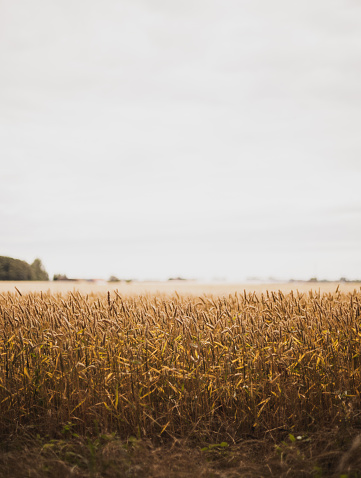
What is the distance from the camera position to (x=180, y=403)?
4129 mm

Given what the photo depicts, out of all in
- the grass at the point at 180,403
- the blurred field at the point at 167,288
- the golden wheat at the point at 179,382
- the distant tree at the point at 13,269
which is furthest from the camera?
the distant tree at the point at 13,269

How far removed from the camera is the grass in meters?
3.41

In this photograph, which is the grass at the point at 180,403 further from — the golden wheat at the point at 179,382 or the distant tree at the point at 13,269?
the distant tree at the point at 13,269

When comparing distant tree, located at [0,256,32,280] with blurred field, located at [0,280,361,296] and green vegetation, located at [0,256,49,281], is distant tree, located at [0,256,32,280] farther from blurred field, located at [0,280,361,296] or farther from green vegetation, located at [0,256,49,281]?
blurred field, located at [0,280,361,296]

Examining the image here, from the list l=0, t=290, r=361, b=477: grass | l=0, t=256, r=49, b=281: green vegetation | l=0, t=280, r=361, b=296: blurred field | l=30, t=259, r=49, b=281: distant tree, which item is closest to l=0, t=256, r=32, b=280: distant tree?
l=0, t=256, r=49, b=281: green vegetation

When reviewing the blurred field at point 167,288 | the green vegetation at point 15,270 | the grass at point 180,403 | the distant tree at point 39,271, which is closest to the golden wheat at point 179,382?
the grass at point 180,403

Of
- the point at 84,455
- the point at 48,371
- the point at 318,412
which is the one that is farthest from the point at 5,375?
the point at 318,412

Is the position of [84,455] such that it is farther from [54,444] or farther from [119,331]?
[119,331]

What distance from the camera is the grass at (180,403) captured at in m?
3.41

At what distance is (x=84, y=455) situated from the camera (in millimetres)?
3490

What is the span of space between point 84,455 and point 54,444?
0.34m

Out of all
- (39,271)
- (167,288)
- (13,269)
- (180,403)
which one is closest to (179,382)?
(180,403)

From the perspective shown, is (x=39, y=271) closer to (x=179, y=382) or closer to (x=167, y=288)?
(x=167, y=288)

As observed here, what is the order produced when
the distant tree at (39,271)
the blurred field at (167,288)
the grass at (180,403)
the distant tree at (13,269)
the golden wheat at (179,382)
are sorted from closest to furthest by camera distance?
the grass at (180,403), the golden wheat at (179,382), the blurred field at (167,288), the distant tree at (13,269), the distant tree at (39,271)
